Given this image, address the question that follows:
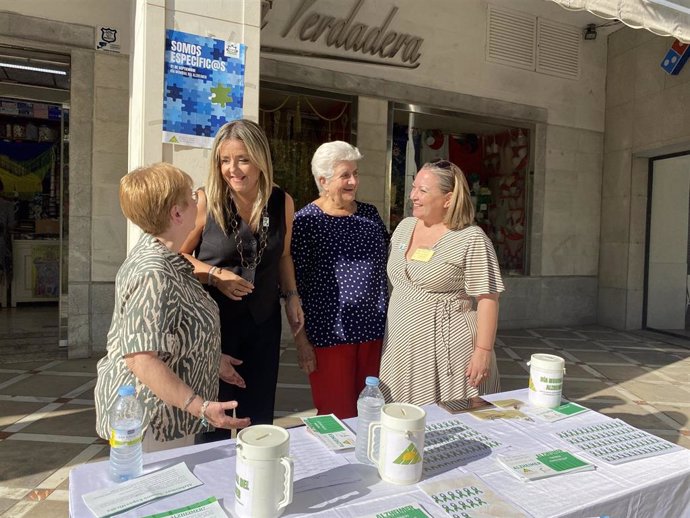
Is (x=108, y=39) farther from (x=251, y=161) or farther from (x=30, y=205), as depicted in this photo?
(x=30, y=205)

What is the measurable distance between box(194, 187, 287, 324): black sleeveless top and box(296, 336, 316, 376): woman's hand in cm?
23

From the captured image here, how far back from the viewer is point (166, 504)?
3.59ft

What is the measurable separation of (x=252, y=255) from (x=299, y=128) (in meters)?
4.12

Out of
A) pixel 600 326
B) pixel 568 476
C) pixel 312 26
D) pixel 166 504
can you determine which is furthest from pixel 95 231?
pixel 600 326

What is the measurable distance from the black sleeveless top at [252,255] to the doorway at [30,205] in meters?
3.93

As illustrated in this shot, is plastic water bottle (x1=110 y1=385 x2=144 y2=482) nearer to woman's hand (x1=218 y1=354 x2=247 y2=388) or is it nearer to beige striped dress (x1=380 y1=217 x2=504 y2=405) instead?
woman's hand (x1=218 y1=354 x2=247 y2=388)

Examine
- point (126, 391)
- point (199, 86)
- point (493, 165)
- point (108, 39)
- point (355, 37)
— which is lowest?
point (126, 391)

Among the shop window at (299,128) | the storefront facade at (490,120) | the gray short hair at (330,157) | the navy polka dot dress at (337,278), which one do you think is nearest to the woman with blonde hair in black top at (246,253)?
the navy polka dot dress at (337,278)

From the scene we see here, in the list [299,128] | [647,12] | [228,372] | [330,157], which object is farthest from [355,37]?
[228,372]

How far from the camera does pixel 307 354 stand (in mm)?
2330

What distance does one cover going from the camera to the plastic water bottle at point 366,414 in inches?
52.6

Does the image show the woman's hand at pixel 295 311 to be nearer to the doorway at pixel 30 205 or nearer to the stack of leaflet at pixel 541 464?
the stack of leaflet at pixel 541 464

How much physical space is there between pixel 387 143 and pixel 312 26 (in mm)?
1551

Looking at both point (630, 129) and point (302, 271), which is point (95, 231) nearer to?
point (302, 271)
